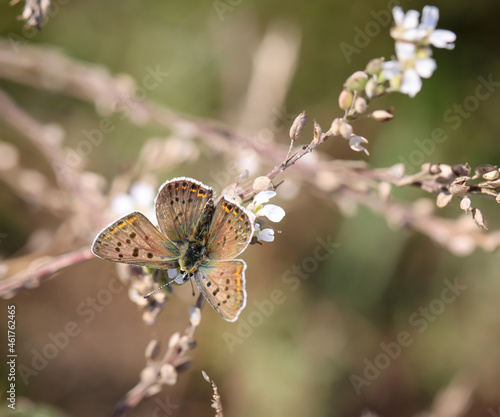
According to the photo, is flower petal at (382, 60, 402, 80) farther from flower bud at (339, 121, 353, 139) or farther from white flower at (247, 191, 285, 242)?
white flower at (247, 191, 285, 242)

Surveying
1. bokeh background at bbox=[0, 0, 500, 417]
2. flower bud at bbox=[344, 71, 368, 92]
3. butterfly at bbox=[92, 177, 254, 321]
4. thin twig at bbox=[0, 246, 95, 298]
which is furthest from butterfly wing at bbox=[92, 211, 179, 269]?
bokeh background at bbox=[0, 0, 500, 417]

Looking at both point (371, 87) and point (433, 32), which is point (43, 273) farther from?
point (433, 32)

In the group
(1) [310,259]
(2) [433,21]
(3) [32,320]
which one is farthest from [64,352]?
(2) [433,21]

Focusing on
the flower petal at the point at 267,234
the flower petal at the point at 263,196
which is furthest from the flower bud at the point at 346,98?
the flower petal at the point at 267,234

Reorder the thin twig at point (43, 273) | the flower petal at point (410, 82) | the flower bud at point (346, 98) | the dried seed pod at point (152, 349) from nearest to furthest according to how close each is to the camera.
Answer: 1. the flower petal at point (410, 82)
2. the flower bud at point (346, 98)
3. the thin twig at point (43, 273)
4. the dried seed pod at point (152, 349)

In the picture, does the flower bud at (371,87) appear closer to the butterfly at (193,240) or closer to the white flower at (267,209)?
the white flower at (267,209)

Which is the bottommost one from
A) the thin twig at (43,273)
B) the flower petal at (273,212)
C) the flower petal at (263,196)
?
the thin twig at (43,273)

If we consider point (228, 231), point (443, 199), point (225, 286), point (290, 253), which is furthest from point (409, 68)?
point (290, 253)
